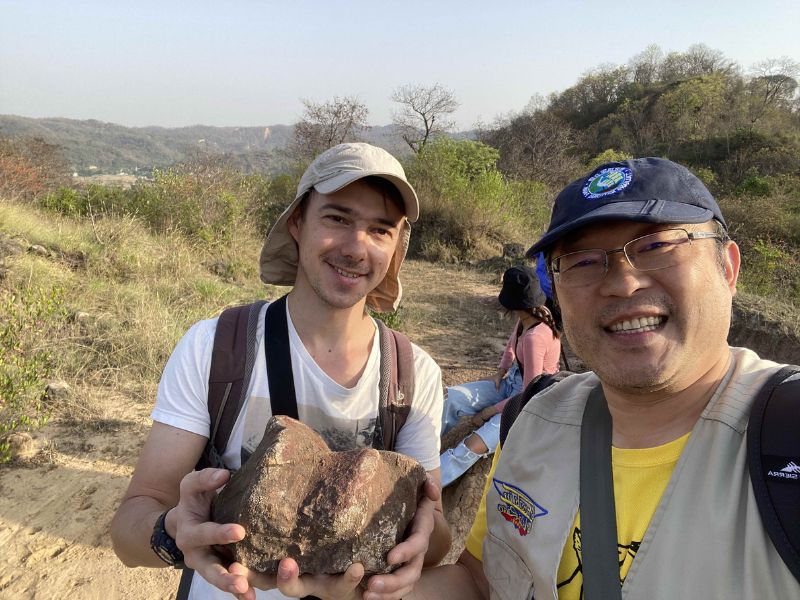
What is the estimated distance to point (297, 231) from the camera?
178 cm

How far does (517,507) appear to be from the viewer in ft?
4.52

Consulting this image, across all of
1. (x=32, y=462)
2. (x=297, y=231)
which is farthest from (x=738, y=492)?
(x=32, y=462)

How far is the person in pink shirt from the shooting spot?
150 inches

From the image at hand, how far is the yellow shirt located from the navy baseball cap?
20.4 inches

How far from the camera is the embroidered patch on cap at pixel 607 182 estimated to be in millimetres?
1238

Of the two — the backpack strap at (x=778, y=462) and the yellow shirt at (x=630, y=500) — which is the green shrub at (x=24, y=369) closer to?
the yellow shirt at (x=630, y=500)

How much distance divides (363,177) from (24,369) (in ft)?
13.0

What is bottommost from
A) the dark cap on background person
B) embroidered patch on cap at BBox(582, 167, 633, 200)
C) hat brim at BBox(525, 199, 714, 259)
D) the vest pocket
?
the vest pocket

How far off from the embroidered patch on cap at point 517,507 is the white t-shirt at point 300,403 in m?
0.29

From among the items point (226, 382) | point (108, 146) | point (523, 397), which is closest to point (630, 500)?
point (523, 397)

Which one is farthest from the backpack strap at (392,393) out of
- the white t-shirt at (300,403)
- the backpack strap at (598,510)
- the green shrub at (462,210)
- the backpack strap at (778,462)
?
the green shrub at (462,210)

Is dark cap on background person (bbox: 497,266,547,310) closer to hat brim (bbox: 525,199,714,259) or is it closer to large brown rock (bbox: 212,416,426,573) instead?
hat brim (bbox: 525,199,714,259)

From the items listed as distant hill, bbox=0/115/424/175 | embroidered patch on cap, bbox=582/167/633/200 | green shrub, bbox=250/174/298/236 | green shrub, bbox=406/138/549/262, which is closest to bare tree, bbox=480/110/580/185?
green shrub, bbox=406/138/549/262

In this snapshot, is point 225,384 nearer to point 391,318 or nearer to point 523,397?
point 523,397
